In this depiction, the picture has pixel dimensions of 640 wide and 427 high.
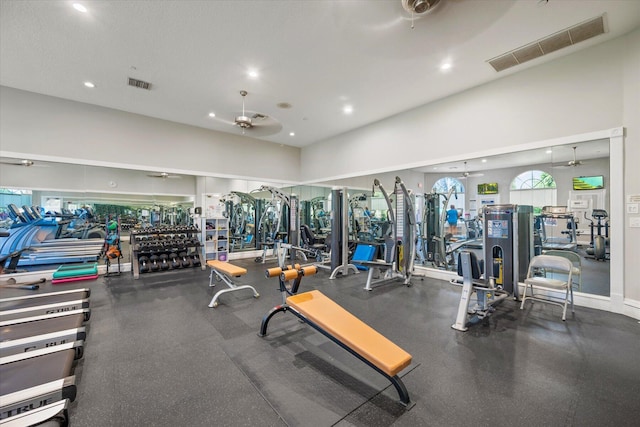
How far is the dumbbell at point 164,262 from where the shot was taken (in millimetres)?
5594

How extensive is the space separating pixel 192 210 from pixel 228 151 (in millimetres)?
1953

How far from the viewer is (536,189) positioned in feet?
14.1

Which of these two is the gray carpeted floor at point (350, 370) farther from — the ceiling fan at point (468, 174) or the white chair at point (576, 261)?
the ceiling fan at point (468, 174)

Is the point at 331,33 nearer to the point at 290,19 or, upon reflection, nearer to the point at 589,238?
the point at 290,19

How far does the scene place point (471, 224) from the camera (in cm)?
595

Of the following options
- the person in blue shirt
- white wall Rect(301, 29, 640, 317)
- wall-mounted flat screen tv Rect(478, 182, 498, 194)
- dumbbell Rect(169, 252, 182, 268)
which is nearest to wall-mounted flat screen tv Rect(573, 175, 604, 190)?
white wall Rect(301, 29, 640, 317)

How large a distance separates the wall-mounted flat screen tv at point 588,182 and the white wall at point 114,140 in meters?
7.11

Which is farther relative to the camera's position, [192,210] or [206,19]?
[192,210]

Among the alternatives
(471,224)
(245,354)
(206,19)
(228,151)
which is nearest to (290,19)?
(206,19)

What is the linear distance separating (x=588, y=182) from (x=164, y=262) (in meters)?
7.76

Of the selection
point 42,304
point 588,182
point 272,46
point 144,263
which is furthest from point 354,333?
point 144,263

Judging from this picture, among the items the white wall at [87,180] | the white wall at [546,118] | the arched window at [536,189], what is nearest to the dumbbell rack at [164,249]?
the white wall at [87,180]

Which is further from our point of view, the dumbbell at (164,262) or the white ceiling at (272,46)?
the dumbbell at (164,262)

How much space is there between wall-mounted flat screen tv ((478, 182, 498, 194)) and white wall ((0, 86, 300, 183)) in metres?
5.88
